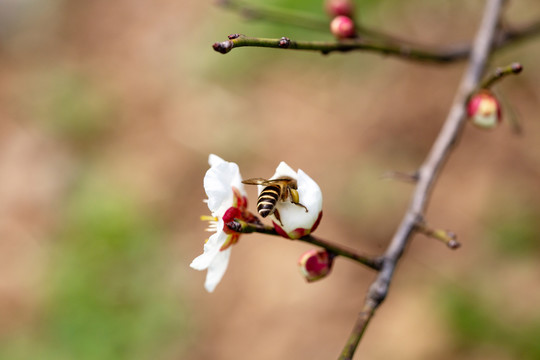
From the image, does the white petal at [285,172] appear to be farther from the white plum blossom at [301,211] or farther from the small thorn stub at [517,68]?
the small thorn stub at [517,68]

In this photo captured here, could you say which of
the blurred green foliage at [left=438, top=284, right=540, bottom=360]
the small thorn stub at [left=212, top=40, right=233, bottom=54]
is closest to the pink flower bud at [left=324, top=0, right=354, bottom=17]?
the small thorn stub at [left=212, top=40, right=233, bottom=54]

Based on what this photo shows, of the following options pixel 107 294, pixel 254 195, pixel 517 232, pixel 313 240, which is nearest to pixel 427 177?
pixel 313 240

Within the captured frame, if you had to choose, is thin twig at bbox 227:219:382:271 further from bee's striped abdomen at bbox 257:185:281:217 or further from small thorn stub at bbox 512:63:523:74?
small thorn stub at bbox 512:63:523:74

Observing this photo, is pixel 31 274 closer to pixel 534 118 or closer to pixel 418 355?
pixel 418 355

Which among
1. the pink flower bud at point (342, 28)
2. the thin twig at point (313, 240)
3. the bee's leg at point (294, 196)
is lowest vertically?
the thin twig at point (313, 240)

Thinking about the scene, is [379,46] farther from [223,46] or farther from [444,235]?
[223,46]

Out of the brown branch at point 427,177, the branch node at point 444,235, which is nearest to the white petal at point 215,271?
the brown branch at point 427,177

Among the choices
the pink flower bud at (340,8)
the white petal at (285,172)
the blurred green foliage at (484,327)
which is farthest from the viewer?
the blurred green foliage at (484,327)
